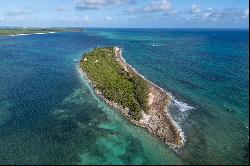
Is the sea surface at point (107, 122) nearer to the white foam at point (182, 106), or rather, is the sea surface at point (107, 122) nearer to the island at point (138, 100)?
the white foam at point (182, 106)

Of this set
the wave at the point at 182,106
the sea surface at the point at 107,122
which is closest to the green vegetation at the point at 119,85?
the sea surface at the point at 107,122

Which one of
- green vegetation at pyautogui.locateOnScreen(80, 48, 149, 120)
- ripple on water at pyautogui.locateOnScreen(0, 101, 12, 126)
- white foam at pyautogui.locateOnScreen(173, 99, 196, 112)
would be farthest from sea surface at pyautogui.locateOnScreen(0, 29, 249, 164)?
green vegetation at pyautogui.locateOnScreen(80, 48, 149, 120)

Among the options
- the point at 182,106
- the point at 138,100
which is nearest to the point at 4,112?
the point at 138,100

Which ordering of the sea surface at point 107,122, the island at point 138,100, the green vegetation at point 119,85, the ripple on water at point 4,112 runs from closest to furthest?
the sea surface at point 107,122 < the island at point 138,100 < the ripple on water at point 4,112 < the green vegetation at point 119,85

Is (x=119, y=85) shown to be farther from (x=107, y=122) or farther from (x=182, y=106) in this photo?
(x=107, y=122)

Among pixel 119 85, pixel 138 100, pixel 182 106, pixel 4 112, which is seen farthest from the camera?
pixel 119 85

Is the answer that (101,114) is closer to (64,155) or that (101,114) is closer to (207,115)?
(64,155)

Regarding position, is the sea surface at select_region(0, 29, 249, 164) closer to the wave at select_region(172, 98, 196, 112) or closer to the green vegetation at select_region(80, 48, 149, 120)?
the wave at select_region(172, 98, 196, 112)

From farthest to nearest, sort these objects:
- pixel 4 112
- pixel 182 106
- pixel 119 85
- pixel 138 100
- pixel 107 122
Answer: pixel 119 85 < pixel 182 106 < pixel 138 100 < pixel 4 112 < pixel 107 122
